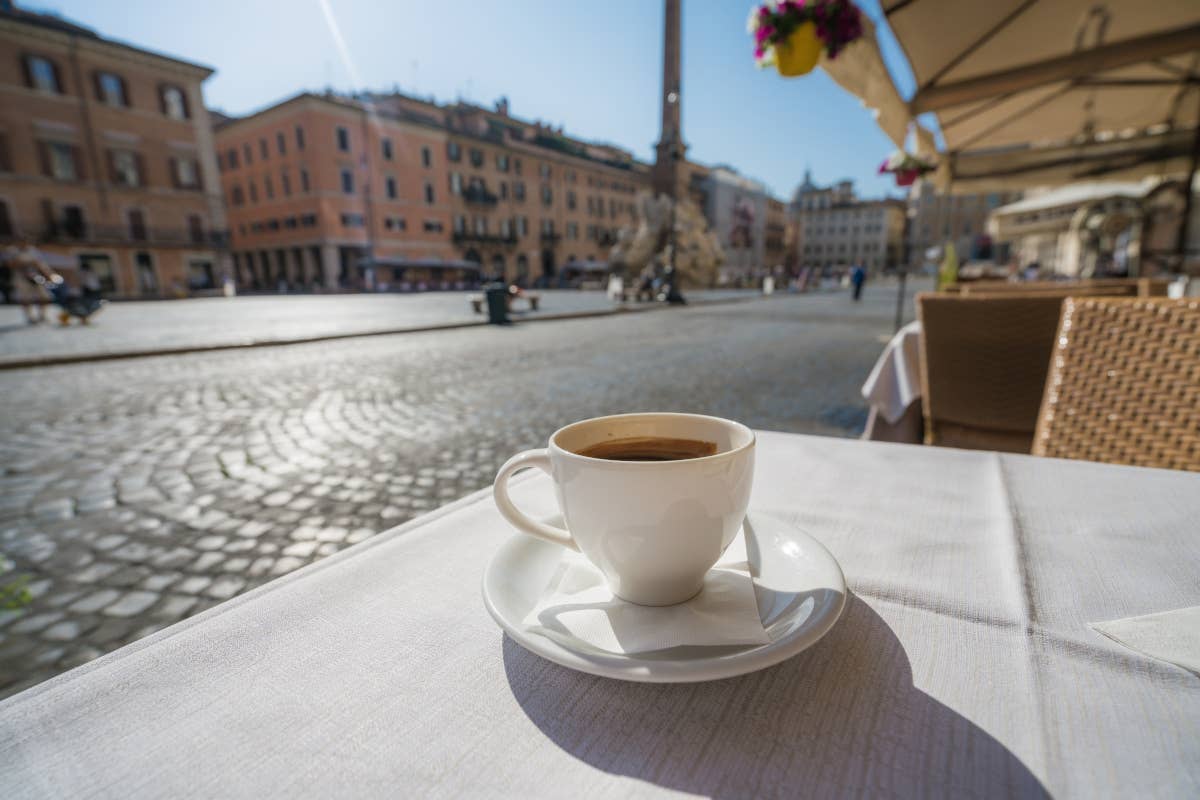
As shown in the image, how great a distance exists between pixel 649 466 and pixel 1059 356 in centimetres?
159

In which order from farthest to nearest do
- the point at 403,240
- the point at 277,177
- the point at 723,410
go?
the point at 403,240, the point at 277,177, the point at 723,410

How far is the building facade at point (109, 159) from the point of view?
24.4 metres

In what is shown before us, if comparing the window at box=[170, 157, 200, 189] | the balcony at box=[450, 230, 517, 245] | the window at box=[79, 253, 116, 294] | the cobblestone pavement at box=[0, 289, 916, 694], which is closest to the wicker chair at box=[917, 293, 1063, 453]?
the cobblestone pavement at box=[0, 289, 916, 694]

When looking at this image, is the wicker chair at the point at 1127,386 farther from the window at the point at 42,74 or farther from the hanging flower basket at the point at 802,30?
the window at the point at 42,74

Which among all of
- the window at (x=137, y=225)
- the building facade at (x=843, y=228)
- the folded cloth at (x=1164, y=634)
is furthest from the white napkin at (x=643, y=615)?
the building facade at (x=843, y=228)

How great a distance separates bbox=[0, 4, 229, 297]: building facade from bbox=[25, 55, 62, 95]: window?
0.04 m

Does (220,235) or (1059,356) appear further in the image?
(220,235)

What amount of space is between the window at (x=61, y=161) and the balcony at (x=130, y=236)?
87.9 inches

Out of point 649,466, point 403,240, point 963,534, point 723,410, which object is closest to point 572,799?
point 649,466

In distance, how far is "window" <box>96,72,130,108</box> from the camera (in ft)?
85.6

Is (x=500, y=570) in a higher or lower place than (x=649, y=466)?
lower

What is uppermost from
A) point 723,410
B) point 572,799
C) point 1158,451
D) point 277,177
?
point 277,177

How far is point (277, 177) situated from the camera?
112 ft

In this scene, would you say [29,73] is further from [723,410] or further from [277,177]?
[723,410]
